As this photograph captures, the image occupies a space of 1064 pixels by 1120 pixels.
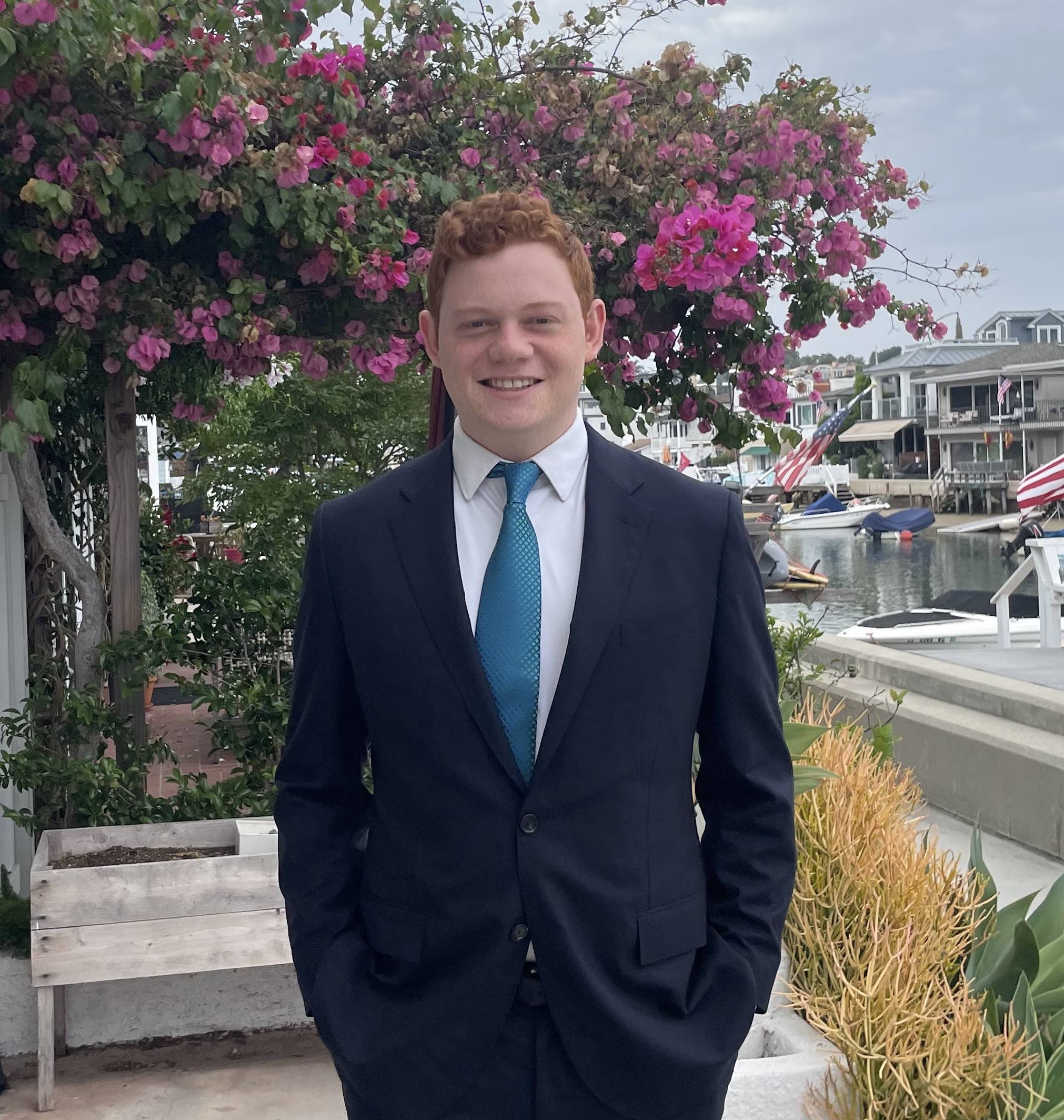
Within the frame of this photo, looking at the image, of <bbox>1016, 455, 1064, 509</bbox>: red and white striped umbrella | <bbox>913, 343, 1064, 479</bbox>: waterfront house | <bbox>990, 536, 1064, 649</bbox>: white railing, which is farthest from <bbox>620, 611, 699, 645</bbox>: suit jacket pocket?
<bbox>913, 343, 1064, 479</bbox>: waterfront house

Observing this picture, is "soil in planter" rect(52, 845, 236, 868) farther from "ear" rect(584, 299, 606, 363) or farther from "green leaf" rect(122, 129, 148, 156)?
"ear" rect(584, 299, 606, 363)

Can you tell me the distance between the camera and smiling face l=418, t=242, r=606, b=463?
1749mm

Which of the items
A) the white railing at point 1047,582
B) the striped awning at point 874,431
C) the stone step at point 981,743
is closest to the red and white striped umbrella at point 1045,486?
the white railing at point 1047,582

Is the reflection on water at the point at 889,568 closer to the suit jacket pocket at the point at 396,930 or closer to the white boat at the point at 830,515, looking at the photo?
the white boat at the point at 830,515

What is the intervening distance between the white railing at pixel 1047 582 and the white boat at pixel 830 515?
51.4 metres

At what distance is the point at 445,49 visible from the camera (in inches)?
173

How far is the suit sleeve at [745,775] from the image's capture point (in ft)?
5.78

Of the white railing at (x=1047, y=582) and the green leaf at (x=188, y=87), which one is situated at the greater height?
the green leaf at (x=188, y=87)

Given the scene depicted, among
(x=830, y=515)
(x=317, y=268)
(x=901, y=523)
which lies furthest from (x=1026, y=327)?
(x=317, y=268)

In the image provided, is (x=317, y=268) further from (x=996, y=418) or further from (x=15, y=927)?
(x=996, y=418)

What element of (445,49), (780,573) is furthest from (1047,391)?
(445,49)

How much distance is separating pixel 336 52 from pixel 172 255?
0.80 metres

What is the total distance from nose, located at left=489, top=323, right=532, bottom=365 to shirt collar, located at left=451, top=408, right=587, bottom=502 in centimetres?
14

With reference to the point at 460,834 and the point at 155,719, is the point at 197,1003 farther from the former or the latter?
the point at 155,719
